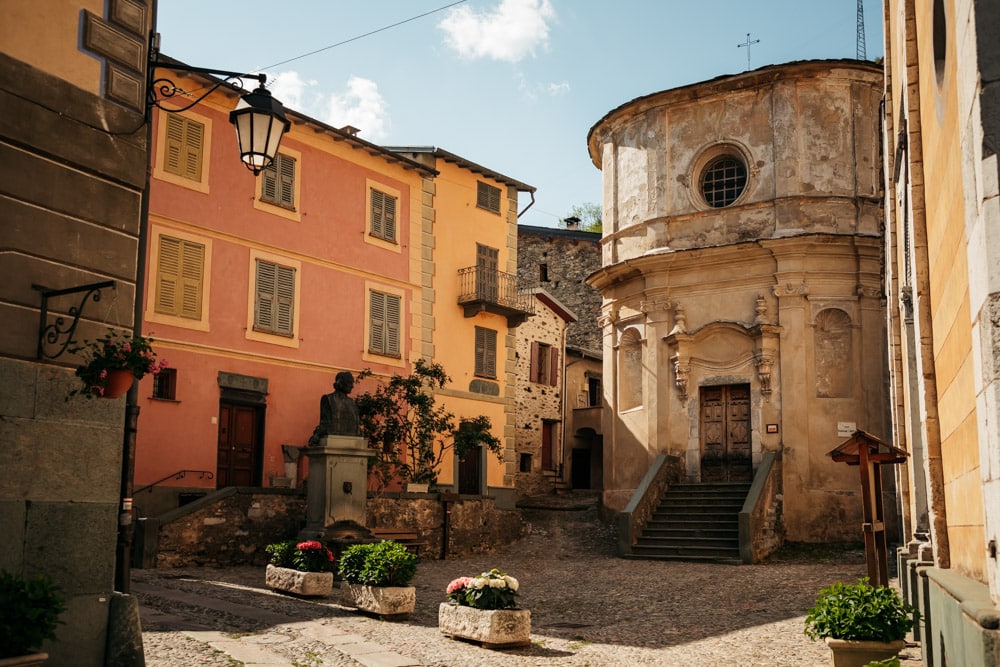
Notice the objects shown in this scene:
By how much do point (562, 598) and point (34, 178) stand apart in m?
9.90

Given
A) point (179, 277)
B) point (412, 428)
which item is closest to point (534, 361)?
point (412, 428)

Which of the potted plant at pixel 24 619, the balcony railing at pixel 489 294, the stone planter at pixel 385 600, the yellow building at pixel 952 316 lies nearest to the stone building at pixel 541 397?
the balcony railing at pixel 489 294

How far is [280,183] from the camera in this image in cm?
2145

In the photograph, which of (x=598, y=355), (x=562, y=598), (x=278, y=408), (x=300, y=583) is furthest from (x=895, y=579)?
(x=598, y=355)

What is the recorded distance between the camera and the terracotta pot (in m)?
7.04

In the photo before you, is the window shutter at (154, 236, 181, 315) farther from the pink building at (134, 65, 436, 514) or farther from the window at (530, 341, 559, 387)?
the window at (530, 341, 559, 387)

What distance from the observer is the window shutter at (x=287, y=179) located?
70.4 feet

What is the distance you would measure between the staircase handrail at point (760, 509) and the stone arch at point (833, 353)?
1.92 m

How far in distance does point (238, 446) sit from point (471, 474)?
6774mm

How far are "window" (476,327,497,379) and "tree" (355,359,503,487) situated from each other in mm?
→ 2300

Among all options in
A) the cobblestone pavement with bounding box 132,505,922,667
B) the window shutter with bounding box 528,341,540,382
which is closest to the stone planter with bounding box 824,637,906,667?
the cobblestone pavement with bounding box 132,505,922,667

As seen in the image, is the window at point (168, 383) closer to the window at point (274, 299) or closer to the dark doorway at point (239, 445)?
the dark doorway at point (239, 445)

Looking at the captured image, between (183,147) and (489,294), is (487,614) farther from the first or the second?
(489,294)

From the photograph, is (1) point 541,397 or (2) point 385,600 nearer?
(2) point 385,600
